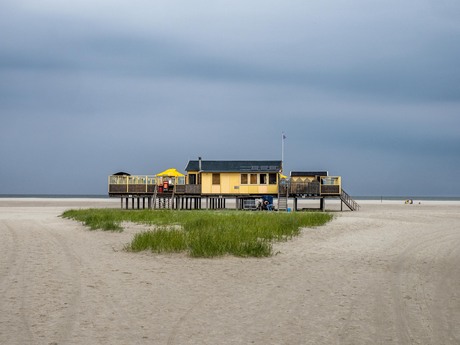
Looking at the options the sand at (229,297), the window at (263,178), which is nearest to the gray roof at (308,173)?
the window at (263,178)

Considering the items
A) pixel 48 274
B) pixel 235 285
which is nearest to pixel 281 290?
pixel 235 285

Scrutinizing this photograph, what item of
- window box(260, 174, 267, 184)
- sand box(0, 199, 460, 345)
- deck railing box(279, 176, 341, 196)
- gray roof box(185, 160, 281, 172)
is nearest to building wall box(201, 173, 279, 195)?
window box(260, 174, 267, 184)

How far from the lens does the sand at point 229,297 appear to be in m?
6.28

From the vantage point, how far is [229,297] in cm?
849

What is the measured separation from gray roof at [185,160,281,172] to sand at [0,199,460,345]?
31.8 meters

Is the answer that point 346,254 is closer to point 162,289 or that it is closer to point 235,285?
point 235,285

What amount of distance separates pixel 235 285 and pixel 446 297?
3467 millimetres

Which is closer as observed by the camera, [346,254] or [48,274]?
[48,274]

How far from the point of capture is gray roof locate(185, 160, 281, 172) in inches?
1838

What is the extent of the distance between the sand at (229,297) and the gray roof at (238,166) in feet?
104

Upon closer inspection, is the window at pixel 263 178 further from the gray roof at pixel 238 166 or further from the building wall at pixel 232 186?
the gray roof at pixel 238 166

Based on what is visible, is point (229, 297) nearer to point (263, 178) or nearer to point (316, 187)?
point (316, 187)

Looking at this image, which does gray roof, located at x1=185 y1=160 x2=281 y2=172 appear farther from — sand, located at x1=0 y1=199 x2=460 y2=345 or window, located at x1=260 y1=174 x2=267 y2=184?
sand, located at x1=0 y1=199 x2=460 y2=345

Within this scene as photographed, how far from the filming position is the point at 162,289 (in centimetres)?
912
